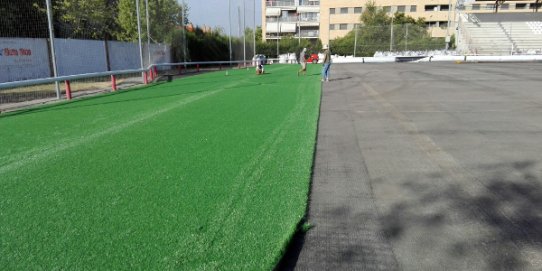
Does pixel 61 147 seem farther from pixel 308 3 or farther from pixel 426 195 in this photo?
pixel 308 3

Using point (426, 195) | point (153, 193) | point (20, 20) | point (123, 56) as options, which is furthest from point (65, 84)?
point (426, 195)

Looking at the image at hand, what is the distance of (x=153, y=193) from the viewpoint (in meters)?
4.15

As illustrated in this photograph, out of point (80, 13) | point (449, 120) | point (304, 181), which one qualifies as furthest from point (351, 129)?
point (80, 13)

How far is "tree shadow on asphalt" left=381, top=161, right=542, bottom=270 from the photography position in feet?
10.1

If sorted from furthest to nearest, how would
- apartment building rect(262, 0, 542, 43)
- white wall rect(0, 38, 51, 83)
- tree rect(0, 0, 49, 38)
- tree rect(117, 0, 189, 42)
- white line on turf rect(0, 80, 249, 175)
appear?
apartment building rect(262, 0, 542, 43) → tree rect(117, 0, 189, 42) → white wall rect(0, 38, 51, 83) → tree rect(0, 0, 49, 38) → white line on turf rect(0, 80, 249, 175)

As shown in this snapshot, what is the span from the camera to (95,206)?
385 cm

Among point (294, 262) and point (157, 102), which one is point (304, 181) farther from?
point (157, 102)

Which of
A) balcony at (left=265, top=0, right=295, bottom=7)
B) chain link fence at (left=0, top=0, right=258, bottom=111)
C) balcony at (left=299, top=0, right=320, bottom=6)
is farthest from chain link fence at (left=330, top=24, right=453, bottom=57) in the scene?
balcony at (left=299, top=0, right=320, bottom=6)

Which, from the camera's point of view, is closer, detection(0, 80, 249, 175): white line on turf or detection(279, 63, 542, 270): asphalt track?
detection(279, 63, 542, 270): asphalt track

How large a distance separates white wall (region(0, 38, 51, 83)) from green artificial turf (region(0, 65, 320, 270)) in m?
11.2

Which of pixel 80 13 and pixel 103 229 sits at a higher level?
pixel 80 13

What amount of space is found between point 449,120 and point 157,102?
803 cm

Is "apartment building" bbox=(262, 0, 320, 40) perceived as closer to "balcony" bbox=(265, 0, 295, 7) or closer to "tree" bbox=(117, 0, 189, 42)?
"balcony" bbox=(265, 0, 295, 7)

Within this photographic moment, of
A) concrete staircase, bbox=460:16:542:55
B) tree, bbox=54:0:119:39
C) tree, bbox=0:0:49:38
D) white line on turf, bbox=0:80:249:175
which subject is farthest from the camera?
concrete staircase, bbox=460:16:542:55
